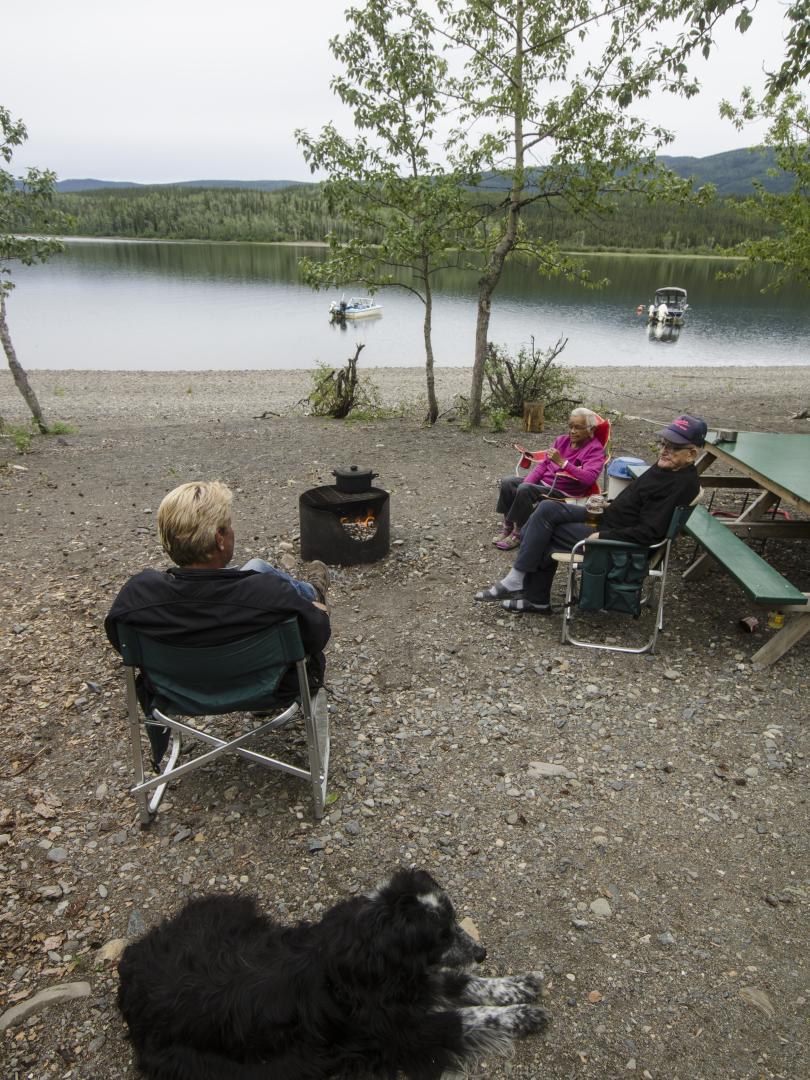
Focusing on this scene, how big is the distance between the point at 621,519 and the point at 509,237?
5.93 metres

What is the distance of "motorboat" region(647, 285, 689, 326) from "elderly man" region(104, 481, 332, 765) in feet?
129

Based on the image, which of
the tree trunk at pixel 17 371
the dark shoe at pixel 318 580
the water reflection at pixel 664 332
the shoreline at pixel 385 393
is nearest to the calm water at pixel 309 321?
the water reflection at pixel 664 332

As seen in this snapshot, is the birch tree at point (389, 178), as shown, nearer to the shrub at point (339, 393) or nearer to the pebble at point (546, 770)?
the shrub at point (339, 393)

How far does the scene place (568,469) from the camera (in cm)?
491

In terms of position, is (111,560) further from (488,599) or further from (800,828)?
(800,828)

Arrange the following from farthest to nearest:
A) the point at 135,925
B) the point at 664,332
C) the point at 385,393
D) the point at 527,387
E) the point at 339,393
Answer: the point at 664,332
the point at 385,393
the point at 339,393
the point at 527,387
the point at 135,925

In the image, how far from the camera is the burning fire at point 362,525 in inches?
199

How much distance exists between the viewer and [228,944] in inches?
72.2

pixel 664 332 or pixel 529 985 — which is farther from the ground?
pixel 529 985

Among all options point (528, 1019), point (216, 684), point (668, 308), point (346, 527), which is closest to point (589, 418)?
point (346, 527)

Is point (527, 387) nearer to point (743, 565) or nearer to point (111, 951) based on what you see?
point (743, 565)

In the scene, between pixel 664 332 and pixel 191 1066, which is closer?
pixel 191 1066

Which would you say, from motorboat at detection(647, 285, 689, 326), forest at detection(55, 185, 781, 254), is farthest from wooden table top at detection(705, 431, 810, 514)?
forest at detection(55, 185, 781, 254)

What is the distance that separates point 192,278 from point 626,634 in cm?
5234
